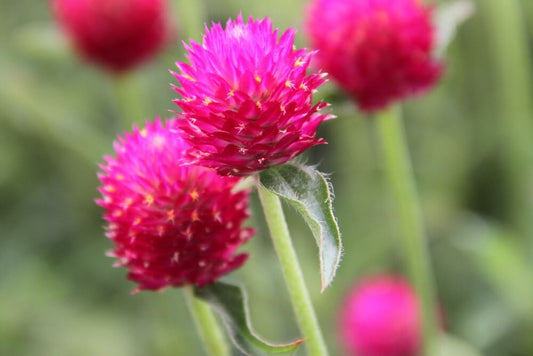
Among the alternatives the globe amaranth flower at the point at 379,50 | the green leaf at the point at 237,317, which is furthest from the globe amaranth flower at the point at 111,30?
the green leaf at the point at 237,317

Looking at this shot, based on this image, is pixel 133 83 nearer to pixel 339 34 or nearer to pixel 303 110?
pixel 339 34

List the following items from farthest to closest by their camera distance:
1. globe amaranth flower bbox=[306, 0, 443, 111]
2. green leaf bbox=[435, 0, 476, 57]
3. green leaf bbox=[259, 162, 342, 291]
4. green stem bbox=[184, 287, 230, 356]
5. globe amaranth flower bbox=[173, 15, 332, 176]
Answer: green leaf bbox=[435, 0, 476, 57] → globe amaranth flower bbox=[306, 0, 443, 111] → green stem bbox=[184, 287, 230, 356] → globe amaranth flower bbox=[173, 15, 332, 176] → green leaf bbox=[259, 162, 342, 291]

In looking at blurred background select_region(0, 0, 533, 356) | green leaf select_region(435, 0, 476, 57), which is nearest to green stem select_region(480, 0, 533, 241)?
blurred background select_region(0, 0, 533, 356)

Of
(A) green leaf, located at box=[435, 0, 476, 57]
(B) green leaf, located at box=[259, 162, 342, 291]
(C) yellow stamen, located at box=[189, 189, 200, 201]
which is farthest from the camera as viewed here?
(A) green leaf, located at box=[435, 0, 476, 57]

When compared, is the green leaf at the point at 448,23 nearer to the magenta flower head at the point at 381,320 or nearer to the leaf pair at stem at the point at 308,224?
the magenta flower head at the point at 381,320

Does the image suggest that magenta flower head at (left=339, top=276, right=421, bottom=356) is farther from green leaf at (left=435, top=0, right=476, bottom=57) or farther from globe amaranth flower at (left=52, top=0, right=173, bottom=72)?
globe amaranth flower at (left=52, top=0, right=173, bottom=72)
